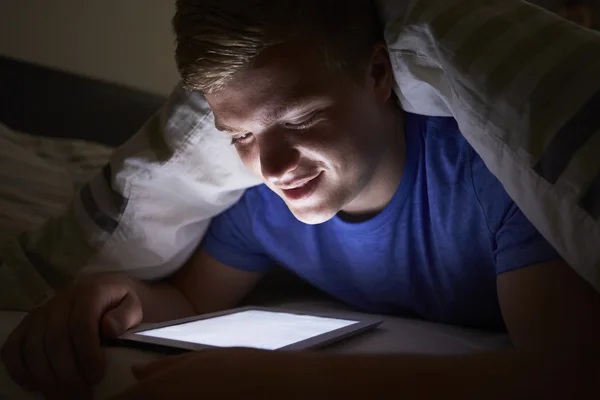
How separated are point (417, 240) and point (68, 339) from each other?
1.37ft

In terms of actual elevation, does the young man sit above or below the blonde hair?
below

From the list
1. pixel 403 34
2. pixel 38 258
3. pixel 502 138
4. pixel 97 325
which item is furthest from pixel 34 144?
pixel 502 138

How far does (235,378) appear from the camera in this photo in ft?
1.13

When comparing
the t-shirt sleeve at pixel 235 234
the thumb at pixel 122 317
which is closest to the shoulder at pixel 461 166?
the t-shirt sleeve at pixel 235 234

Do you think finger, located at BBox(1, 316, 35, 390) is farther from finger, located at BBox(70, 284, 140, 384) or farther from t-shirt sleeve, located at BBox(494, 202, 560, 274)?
t-shirt sleeve, located at BBox(494, 202, 560, 274)

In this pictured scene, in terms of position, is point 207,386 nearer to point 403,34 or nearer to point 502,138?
point 502,138

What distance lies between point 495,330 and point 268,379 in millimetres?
478

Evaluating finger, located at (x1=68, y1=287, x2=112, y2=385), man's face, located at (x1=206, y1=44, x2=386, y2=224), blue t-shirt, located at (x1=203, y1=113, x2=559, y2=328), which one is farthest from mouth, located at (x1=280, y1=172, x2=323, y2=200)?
finger, located at (x1=68, y1=287, x2=112, y2=385)

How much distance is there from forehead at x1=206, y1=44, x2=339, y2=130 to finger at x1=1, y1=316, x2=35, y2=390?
306 millimetres

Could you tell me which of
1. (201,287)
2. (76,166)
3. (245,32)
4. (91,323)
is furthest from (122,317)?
(76,166)

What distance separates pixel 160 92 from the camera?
172 cm

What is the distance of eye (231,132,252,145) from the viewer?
669mm

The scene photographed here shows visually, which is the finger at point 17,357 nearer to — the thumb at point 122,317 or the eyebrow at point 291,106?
the thumb at point 122,317

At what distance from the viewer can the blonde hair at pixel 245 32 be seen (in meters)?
0.62
